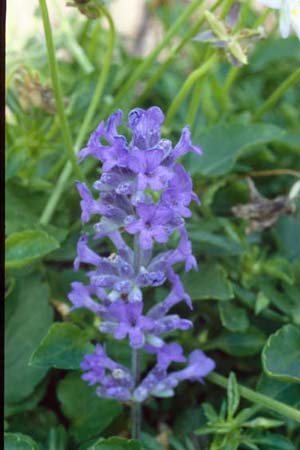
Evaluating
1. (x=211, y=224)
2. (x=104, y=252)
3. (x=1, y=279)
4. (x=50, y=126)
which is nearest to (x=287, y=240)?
(x=211, y=224)

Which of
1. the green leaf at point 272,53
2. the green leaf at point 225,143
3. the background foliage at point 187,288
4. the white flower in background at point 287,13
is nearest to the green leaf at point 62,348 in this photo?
the background foliage at point 187,288

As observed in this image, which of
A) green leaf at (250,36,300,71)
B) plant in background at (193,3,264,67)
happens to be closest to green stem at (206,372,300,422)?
Answer: plant in background at (193,3,264,67)

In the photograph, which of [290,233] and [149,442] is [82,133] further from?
[149,442]

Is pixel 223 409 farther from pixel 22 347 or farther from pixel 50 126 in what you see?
pixel 50 126

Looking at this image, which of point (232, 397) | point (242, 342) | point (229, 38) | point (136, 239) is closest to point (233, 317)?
point (242, 342)

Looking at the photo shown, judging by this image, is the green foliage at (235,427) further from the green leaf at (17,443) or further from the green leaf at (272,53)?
the green leaf at (272,53)

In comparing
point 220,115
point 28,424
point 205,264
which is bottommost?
point 28,424

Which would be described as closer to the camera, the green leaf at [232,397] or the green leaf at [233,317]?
the green leaf at [232,397]
